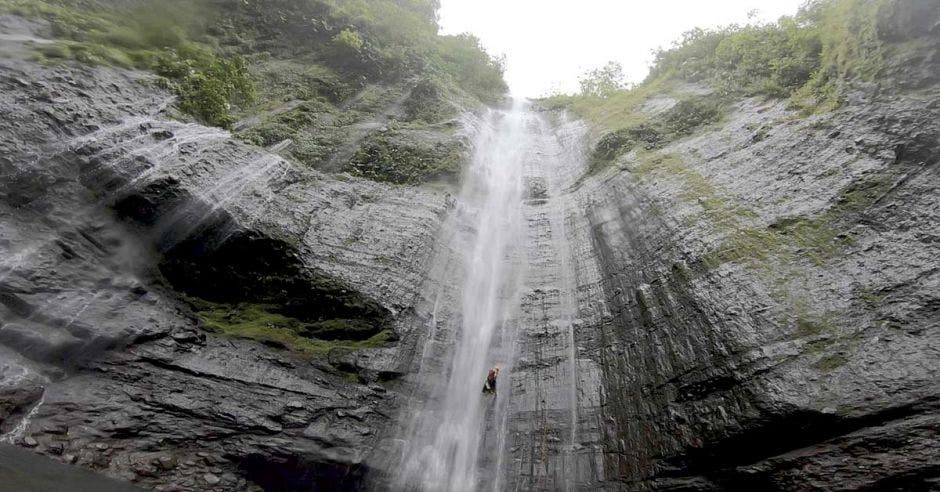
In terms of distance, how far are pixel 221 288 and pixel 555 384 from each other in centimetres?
674

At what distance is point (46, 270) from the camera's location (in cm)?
755

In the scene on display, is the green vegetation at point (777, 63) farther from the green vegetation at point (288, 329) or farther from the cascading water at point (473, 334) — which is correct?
the green vegetation at point (288, 329)

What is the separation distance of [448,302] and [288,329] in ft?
11.2

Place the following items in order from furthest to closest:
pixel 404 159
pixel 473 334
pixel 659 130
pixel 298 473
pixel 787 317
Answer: pixel 659 130 → pixel 404 159 → pixel 473 334 → pixel 298 473 → pixel 787 317

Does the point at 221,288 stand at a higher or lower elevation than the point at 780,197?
lower

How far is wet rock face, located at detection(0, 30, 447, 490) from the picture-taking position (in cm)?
697

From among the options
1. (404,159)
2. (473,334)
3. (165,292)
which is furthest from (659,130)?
(165,292)

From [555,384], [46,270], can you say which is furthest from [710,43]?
[46,270]

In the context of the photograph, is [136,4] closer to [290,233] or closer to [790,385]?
[290,233]

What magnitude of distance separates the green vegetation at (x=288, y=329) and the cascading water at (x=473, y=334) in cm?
140

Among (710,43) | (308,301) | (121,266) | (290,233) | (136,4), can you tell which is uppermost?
(710,43)

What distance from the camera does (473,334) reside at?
10.2m

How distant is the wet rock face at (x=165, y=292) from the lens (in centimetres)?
697

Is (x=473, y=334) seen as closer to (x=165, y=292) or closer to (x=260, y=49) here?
(x=165, y=292)
